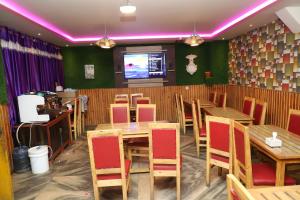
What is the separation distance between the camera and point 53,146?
176 inches

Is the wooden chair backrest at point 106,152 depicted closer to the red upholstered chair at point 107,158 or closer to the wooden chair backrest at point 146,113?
the red upholstered chair at point 107,158

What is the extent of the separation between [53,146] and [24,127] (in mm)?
656

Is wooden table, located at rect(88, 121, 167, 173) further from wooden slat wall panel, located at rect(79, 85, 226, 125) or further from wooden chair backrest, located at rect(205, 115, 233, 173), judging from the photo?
wooden slat wall panel, located at rect(79, 85, 226, 125)

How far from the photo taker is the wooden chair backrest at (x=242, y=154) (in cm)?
233

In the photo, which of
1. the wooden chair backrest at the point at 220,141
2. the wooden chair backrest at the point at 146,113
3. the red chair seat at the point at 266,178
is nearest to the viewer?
the red chair seat at the point at 266,178

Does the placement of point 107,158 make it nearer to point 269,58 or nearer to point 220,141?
point 220,141

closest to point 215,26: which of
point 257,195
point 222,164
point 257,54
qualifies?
point 257,54

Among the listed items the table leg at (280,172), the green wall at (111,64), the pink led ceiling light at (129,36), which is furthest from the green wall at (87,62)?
the table leg at (280,172)

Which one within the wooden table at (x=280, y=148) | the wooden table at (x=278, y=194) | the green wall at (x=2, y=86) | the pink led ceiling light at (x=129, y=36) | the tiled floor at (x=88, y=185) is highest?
the pink led ceiling light at (x=129, y=36)

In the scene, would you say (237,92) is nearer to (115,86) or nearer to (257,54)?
(257,54)

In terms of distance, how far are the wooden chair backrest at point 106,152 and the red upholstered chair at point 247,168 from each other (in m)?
1.28

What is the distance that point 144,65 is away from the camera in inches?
288

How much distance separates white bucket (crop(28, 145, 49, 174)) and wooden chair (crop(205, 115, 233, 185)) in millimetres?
2639

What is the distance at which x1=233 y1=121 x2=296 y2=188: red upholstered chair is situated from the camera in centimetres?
233
